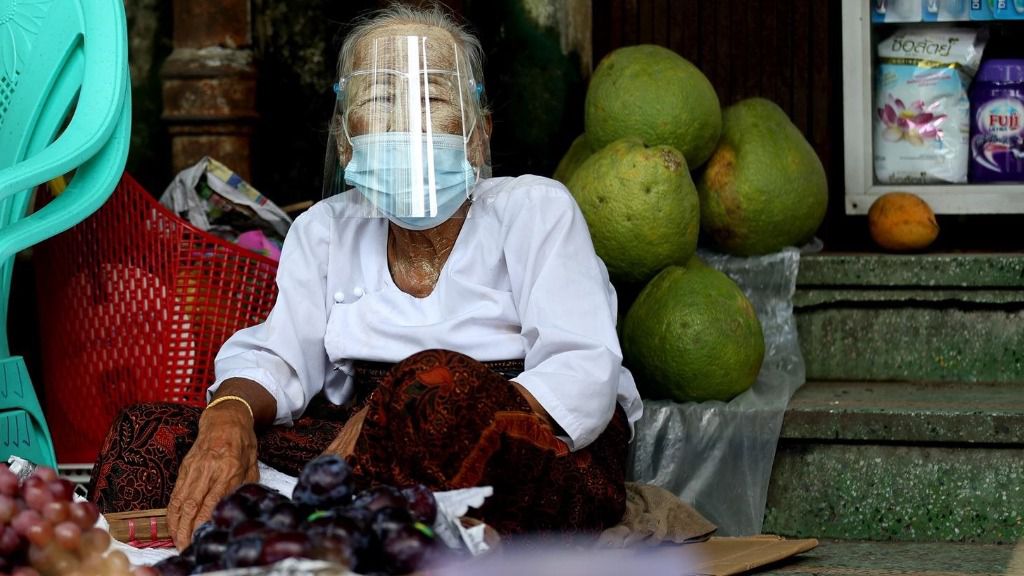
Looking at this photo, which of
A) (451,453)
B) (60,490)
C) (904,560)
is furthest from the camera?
(904,560)

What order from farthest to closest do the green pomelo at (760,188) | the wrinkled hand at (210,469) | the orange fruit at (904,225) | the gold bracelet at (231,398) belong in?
the orange fruit at (904,225) → the green pomelo at (760,188) → the gold bracelet at (231,398) → the wrinkled hand at (210,469)

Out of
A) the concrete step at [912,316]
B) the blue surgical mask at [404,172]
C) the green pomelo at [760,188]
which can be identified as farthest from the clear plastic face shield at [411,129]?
the concrete step at [912,316]

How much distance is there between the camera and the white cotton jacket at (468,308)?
8.15 feet

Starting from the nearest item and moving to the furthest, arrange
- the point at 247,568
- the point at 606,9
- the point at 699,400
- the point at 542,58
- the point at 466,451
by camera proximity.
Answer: the point at 247,568
the point at 466,451
the point at 699,400
the point at 542,58
the point at 606,9

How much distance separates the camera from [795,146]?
377cm

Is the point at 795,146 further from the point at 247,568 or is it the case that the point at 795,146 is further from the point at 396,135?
the point at 247,568

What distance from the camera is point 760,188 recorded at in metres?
3.65

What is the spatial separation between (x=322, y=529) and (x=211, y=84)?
8.79 ft

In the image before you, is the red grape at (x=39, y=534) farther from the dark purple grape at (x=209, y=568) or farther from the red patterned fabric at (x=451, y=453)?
the red patterned fabric at (x=451, y=453)

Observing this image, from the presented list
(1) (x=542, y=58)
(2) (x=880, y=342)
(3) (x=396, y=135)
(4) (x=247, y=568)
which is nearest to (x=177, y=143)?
(1) (x=542, y=58)

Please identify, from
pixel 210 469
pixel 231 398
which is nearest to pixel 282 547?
pixel 210 469

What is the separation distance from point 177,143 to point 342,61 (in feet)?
5.17

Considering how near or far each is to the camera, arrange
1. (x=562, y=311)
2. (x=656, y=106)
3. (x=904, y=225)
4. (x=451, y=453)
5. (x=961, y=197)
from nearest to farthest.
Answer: (x=451, y=453) < (x=562, y=311) < (x=656, y=106) < (x=904, y=225) < (x=961, y=197)

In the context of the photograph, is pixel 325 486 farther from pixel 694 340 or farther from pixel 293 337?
pixel 694 340
